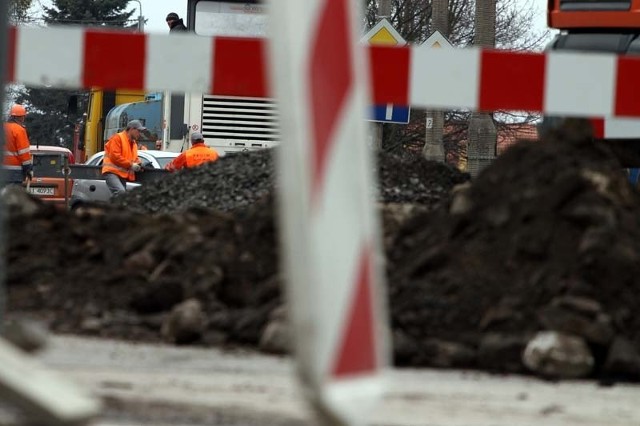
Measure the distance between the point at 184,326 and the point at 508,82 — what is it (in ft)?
5.51

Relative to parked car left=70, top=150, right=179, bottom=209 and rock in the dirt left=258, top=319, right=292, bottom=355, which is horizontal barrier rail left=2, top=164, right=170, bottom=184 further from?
rock in the dirt left=258, top=319, right=292, bottom=355

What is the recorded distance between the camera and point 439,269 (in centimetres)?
691

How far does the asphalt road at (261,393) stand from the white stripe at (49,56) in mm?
1047

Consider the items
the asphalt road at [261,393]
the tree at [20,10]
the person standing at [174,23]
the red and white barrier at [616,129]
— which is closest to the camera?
the asphalt road at [261,393]

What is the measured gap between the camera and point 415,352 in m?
6.18

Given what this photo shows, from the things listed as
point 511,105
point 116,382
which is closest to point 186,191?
point 511,105

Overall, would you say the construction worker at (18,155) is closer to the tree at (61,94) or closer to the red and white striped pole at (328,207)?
the red and white striped pole at (328,207)

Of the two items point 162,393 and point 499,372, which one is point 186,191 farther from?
point 162,393

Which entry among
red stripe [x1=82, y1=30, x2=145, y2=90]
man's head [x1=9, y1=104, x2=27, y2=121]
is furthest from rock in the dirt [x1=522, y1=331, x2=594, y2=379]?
man's head [x1=9, y1=104, x2=27, y2=121]

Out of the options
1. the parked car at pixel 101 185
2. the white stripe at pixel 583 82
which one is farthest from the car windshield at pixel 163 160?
the white stripe at pixel 583 82

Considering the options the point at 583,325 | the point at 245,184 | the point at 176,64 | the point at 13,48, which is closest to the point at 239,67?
the point at 176,64

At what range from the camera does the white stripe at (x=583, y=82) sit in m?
6.50

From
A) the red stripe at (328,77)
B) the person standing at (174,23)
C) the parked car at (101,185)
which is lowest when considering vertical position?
the parked car at (101,185)

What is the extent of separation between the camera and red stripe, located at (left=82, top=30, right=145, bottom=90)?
6488 mm
